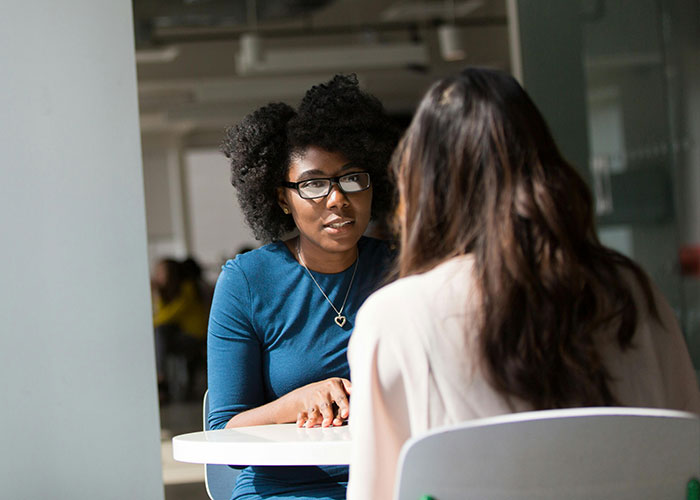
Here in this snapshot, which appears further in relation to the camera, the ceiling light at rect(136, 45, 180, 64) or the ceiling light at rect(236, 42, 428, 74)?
the ceiling light at rect(136, 45, 180, 64)

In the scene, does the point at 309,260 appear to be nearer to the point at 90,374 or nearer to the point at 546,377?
the point at 90,374

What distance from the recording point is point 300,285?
2096 mm

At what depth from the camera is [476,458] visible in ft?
3.56

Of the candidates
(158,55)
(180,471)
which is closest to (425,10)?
(158,55)

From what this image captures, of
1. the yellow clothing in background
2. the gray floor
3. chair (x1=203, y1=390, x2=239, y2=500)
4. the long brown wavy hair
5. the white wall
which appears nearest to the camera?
the long brown wavy hair

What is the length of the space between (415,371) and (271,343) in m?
0.91

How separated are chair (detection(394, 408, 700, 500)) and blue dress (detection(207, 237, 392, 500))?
861 mm

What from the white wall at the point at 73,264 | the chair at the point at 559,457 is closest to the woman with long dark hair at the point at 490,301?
the chair at the point at 559,457

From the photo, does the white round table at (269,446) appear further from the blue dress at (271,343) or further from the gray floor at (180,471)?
the gray floor at (180,471)

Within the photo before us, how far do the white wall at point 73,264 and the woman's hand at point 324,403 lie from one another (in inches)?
28.4

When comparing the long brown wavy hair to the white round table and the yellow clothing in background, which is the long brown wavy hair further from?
the yellow clothing in background

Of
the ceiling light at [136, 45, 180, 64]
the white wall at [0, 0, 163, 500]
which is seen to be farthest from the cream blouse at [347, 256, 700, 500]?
the ceiling light at [136, 45, 180, 64]

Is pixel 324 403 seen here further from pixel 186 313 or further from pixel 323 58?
pixel 186 313

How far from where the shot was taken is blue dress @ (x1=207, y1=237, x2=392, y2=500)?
196 centimetres
